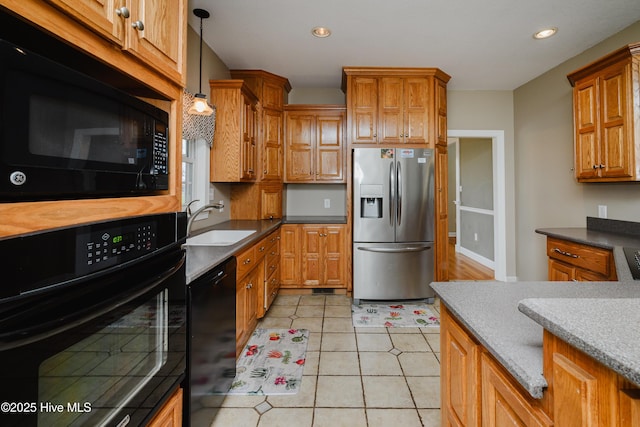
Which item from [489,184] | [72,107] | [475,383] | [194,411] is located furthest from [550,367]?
[489,184]

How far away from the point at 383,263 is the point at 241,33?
2715 millimetres

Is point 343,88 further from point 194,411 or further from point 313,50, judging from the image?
point 194,411

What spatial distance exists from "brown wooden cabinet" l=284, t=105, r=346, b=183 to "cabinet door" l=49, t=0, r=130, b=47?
3.16 meters

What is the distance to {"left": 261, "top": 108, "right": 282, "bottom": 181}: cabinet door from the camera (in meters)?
3.71

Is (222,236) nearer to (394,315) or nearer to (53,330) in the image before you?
(394,315)

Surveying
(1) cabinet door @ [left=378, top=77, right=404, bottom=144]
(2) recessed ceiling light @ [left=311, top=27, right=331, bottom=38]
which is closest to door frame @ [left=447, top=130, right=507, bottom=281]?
(1) cabinet door @ [left=378, top=77, right=404, bottom=144]

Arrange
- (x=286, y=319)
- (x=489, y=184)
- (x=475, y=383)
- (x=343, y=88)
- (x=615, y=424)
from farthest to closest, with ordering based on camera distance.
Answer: (x=489, y=184) → (x=343, y=88) → (x=286, y=319) → (x=475, y=383) → (x=615, y=424)

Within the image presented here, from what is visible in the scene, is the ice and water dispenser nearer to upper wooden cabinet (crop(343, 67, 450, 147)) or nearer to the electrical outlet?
upper wooden cabinet (crop(343, 67, 450, 147))

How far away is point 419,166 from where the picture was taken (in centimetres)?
341

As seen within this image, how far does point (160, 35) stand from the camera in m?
1.04

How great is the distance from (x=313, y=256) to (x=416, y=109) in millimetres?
2116

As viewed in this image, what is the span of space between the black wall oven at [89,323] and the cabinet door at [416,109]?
3.09 m

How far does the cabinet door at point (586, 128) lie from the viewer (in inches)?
102

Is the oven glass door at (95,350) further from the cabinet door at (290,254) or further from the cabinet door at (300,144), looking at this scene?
the cabinet door at (300,144)
